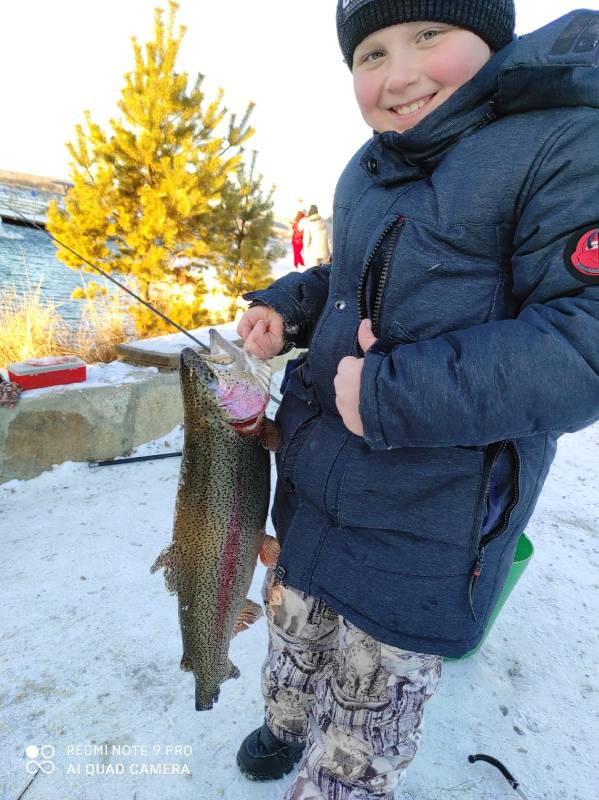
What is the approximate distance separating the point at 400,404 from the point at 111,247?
25.7ft

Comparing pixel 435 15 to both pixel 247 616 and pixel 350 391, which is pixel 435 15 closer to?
pixel 350 391

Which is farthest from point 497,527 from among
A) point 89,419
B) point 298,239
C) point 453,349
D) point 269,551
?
point 298,239

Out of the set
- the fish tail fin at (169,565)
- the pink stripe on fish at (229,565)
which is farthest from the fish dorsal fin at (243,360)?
the fish tail fin at (169,565)

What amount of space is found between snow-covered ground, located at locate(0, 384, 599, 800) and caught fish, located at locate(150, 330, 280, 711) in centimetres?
66

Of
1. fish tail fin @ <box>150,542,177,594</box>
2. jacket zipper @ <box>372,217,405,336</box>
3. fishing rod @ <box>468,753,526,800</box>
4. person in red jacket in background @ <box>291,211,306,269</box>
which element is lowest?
fishing rod @ <box>468,753,526,800</box>

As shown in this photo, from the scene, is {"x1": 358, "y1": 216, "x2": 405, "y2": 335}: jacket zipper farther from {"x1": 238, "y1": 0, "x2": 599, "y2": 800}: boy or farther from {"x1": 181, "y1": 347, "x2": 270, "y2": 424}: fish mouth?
{"x1": 181, "y1": 347, "x2": 270, "y2": 424}: fish mouth

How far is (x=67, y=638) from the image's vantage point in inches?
95.0

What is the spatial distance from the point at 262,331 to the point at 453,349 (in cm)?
73

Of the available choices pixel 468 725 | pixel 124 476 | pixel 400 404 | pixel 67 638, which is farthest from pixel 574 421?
pixel 124 476

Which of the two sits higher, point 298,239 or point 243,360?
point 298,239

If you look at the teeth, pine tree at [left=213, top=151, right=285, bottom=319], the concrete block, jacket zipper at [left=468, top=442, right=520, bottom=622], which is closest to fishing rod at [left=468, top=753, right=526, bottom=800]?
jacket zipper at [left=468, top=442, right=520, bottom=622]

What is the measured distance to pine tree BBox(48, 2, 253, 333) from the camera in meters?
6.84

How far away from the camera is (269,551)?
1539mm

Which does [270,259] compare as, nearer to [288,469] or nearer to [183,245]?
[183,245]
